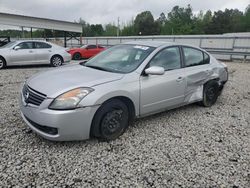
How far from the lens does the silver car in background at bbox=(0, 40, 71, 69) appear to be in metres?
8.97

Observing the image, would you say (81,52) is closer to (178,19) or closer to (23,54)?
(23,54)

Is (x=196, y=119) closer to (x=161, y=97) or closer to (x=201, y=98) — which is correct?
(x=201, y=98)

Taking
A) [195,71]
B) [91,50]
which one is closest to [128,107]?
[195,71]

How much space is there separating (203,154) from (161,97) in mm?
1151

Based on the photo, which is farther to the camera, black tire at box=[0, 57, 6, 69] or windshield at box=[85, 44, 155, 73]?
black tire at box=[0, 57, 6, 69]

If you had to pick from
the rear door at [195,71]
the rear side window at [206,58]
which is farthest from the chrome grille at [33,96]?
the rear side window at [206,58]

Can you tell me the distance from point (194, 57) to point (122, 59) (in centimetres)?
166

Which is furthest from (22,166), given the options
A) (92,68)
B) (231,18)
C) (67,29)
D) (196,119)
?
(231,18)

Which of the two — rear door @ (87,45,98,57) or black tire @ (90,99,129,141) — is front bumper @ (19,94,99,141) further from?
rear door @ (87,45,98,57)

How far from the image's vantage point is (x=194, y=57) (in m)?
4.38

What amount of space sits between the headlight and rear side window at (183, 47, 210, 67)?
2.35m

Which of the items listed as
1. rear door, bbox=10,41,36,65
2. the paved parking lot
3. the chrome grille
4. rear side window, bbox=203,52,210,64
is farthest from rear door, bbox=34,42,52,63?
rear side window, bbox=203,52,210,64

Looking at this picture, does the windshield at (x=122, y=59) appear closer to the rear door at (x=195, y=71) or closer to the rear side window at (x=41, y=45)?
the rear door at (x=195, y=71)

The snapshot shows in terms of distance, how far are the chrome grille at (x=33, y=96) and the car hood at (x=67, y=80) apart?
47mm
